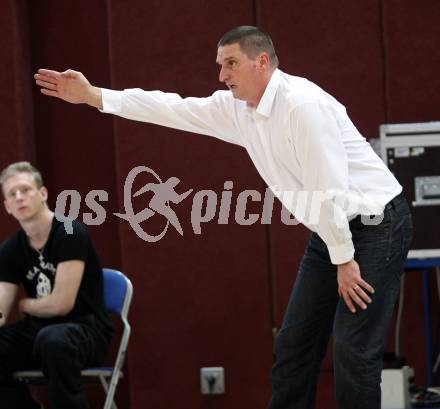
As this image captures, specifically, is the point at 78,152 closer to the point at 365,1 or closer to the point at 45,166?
the point at 45,166

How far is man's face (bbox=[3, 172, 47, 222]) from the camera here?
4457mm

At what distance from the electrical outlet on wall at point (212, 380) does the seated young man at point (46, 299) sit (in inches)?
33.0

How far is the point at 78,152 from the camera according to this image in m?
5.37

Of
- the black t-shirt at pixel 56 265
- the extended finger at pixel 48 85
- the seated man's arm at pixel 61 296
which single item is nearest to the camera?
the extended finger at pixel 48 85

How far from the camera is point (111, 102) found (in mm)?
3451

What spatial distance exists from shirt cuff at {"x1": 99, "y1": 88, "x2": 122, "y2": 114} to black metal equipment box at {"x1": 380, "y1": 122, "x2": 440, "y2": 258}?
175 cm

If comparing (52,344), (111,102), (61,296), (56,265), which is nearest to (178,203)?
(56,265)

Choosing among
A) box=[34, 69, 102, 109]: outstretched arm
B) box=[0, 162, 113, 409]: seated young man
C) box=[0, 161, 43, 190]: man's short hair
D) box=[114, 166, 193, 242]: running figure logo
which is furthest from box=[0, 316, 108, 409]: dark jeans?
box=[34, 69, 102, 109]: outstretched arm

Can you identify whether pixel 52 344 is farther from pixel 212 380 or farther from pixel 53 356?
pixel 212 380

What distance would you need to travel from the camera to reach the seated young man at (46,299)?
412 centimetres

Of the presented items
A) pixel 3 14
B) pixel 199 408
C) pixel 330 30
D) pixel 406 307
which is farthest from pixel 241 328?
pixel 3 14

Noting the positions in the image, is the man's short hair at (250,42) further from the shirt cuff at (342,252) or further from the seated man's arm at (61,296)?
the seated man's arm at (61,296)

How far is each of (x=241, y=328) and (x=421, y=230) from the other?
113 cm

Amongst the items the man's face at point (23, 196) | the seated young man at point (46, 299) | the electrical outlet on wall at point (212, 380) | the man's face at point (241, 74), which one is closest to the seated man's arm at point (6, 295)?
the seated young man at point (46, 299)
